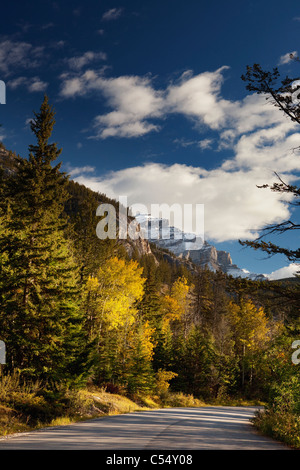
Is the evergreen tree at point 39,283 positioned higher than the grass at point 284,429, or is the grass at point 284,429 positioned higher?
the evergreen tree at point 39,283

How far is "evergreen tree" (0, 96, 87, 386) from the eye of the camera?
15.4 metres

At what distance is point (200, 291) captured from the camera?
187 ft

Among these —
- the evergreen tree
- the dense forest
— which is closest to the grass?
the dense forest

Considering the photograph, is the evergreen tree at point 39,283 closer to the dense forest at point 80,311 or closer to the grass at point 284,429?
the dense forest at point 80,311

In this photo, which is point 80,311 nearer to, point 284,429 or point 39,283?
point 39,283

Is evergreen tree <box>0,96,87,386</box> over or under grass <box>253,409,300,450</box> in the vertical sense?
over

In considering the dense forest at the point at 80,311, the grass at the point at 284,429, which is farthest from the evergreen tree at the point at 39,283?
the grass at the point at 284,429

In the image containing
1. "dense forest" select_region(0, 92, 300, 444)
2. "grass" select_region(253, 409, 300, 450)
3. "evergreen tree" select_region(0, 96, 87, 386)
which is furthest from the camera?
"evergreen tree" select_region(0, 96, 87, 386)

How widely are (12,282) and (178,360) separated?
28347mm

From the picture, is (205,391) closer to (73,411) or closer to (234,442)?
(73,411)

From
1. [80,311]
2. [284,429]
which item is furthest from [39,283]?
[284,429]

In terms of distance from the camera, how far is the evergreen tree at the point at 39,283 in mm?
15391

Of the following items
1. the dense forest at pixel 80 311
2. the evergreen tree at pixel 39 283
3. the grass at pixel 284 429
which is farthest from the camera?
the evergreen tree at pixel 39 283

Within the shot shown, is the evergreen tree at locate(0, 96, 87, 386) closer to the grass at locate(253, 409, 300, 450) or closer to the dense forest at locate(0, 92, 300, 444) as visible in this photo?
the dense forest at locate(0, 92, 300, 444)
